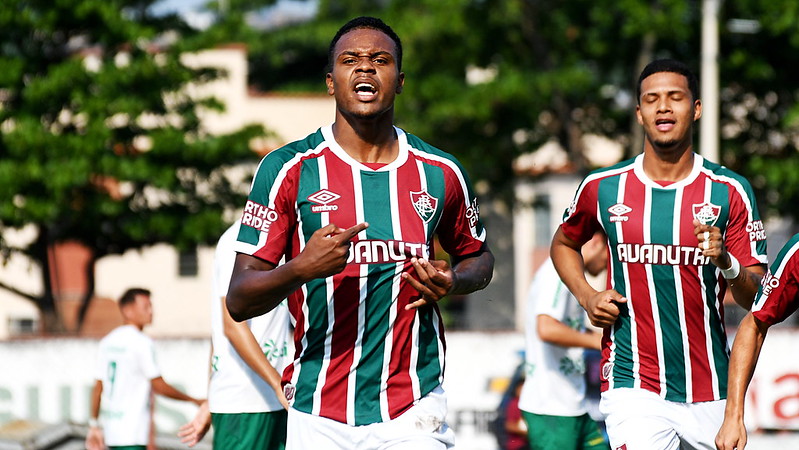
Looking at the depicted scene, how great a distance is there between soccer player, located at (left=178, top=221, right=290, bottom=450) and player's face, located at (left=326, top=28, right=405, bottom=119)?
2.53 metres

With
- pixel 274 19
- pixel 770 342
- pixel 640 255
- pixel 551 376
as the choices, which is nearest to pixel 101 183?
pixel 770 342

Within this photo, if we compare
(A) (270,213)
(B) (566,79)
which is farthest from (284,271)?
(B) (566,79)

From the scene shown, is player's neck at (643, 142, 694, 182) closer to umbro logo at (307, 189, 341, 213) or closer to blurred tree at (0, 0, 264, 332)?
umbro logo at (307, 189, 341, 213)

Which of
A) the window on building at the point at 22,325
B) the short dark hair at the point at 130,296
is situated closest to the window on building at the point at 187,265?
the window on building at the point at 22,325

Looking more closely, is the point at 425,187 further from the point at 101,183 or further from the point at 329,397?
the point at 101,183

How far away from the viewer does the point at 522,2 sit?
29.5 metres

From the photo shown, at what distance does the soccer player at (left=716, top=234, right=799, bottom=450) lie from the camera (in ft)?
17.8

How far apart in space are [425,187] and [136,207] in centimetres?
2219

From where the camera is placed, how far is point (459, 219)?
5031 millimetres

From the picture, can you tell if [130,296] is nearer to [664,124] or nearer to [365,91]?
[664,124]

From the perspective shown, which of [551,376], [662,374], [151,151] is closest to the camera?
[662,374]

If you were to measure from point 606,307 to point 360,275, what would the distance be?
1.64 meters

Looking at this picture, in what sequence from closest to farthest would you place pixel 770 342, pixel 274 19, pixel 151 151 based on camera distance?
pixel 770 342, pixel 151 151, pixel 274 19

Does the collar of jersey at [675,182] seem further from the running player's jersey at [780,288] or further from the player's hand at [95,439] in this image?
the player's hand at [95,439]
